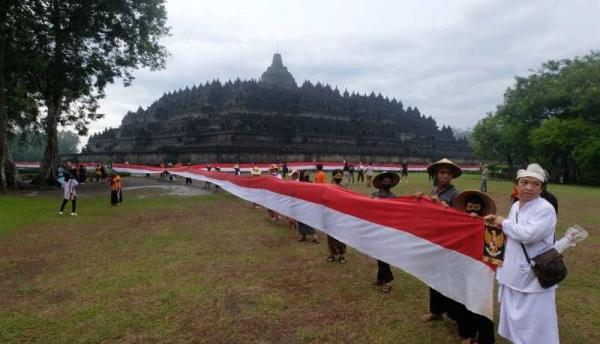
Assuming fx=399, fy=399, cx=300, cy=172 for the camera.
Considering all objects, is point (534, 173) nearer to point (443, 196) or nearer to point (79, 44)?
point (443, 196)

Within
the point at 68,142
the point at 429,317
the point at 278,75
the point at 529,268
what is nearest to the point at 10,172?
the point at 429,317

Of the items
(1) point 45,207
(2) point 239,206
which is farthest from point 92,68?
(2) point 239,206

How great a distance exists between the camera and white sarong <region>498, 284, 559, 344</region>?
3148mm

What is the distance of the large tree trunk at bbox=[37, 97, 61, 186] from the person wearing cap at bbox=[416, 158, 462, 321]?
24121 mm

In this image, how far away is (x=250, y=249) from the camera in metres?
8.02

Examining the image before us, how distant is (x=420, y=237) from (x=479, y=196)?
90cm

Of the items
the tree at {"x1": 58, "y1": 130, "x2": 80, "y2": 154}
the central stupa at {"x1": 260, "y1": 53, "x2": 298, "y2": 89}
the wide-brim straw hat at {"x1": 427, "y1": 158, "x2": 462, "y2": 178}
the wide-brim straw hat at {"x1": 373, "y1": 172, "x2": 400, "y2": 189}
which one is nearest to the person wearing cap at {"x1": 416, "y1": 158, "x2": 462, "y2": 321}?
the wide-brim straw hat at {"x1": 427, "y1": 158, "x2": 462, "y2": 178}

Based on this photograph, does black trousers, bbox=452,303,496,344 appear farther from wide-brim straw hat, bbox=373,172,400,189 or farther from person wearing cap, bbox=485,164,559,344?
wide-brim straw hat, bbox=373,172,400,189

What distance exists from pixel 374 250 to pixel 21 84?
25.8m

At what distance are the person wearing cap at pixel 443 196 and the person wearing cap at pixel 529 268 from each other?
46.9 inches

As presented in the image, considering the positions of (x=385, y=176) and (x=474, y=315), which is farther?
(x=385, y=176)

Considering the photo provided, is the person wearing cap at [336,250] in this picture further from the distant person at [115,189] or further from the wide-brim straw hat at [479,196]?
the distant person at [115,189]

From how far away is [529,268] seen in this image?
317 cm

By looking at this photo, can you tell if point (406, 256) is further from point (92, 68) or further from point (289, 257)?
point (92, 68)
